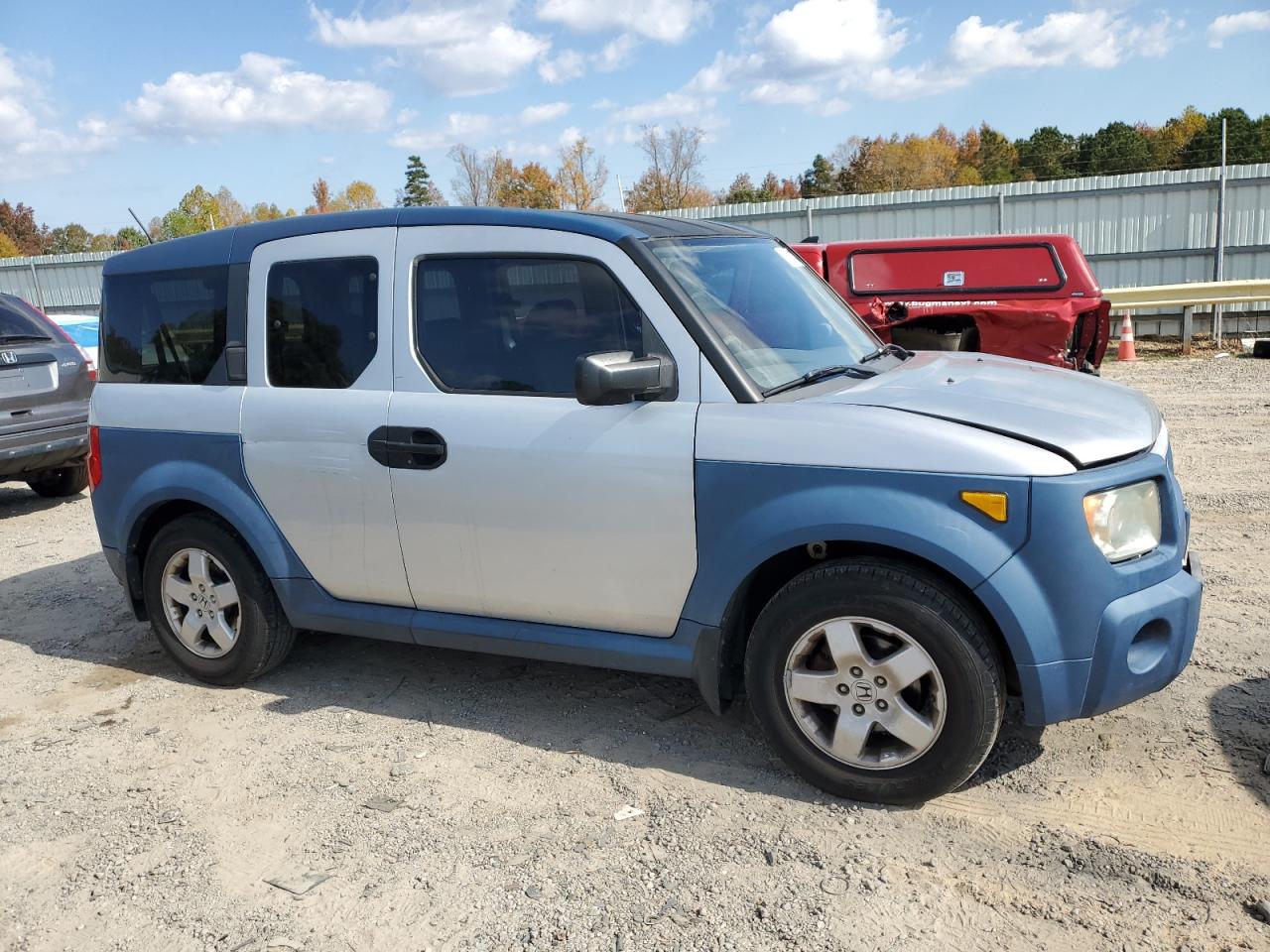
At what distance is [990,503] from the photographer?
299cm

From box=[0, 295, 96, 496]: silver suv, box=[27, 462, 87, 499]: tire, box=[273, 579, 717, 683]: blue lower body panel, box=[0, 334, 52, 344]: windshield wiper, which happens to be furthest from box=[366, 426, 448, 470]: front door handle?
box=[27, 462, 87, 499]: tire

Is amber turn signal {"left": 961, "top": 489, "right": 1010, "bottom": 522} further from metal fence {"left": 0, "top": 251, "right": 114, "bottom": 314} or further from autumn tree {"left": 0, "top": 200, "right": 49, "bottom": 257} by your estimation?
autumn tree {"left": 0, "top": 200, "right": 49, "bottom": 257}

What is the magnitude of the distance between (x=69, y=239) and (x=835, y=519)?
321 ft

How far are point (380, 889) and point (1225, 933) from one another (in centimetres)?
229

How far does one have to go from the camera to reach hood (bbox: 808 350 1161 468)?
3.11 m

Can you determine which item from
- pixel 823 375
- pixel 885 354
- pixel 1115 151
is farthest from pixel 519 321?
pixel 1115 151

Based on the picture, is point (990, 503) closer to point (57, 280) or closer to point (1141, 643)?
point (1141, 643)

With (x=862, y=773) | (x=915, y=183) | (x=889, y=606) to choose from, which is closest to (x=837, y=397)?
(x=889, y=606)

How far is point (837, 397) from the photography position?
3.41 m

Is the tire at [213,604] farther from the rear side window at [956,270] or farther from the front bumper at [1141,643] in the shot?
the rear side window at [956,270]

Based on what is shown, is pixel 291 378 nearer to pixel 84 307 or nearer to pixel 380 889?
pixel 380 889

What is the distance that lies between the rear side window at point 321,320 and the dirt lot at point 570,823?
56.0 inches

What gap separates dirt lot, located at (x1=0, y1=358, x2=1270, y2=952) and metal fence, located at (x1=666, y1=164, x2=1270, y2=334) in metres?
16.0

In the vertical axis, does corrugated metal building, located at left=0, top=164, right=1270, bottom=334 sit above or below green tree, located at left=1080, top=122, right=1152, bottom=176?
below
